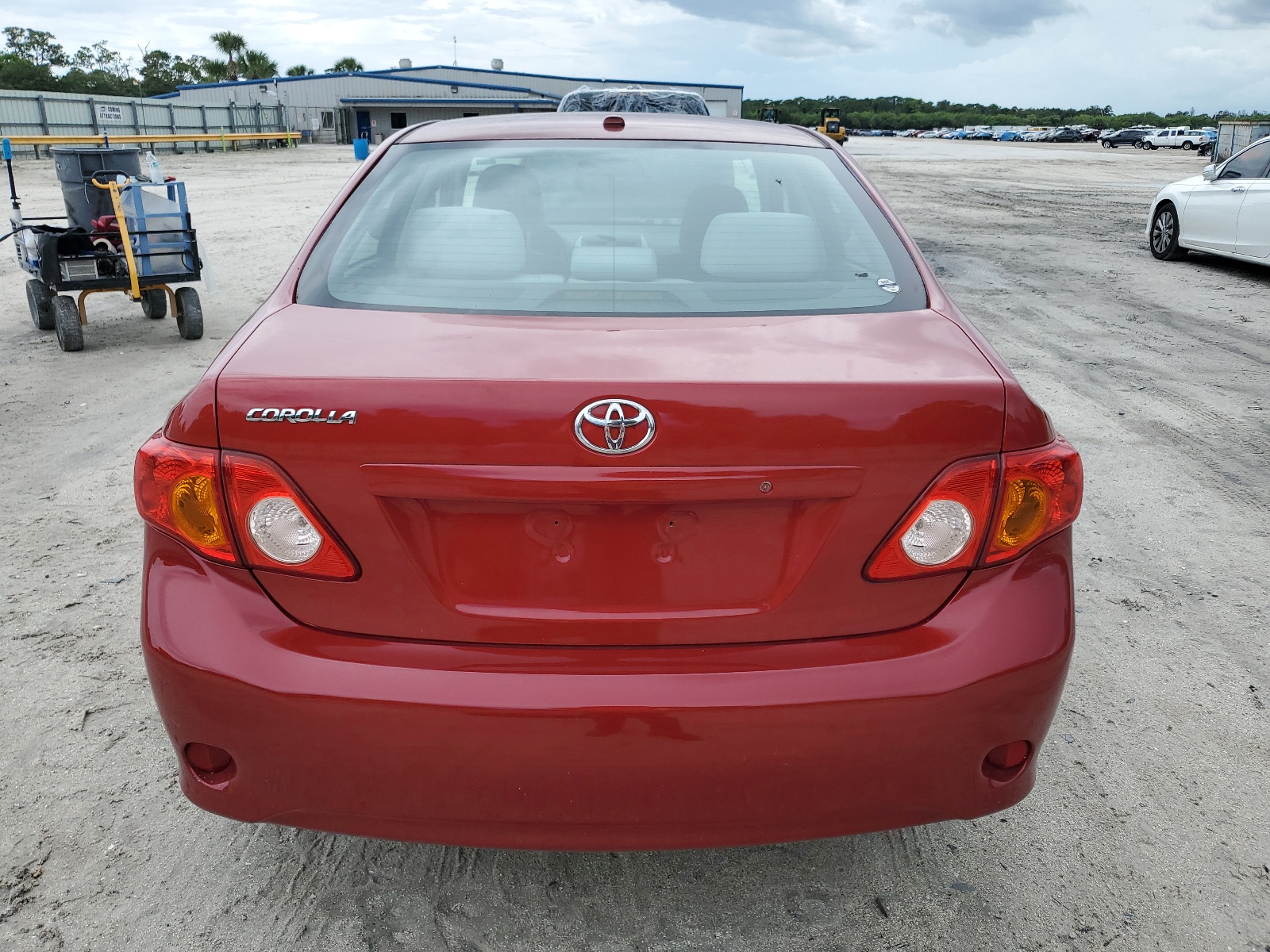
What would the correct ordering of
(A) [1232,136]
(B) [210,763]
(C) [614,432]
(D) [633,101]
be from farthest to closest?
1. (A) [1232,136]
2. (D) [633,101]
3. (B) [210,763]
4. (C) [614,432]

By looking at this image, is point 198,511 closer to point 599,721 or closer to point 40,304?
point 599,721

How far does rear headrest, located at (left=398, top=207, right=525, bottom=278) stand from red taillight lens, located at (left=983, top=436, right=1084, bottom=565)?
1.17m

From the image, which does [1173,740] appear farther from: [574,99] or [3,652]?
[574,99]

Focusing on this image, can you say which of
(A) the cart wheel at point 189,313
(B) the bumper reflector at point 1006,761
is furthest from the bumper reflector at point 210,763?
(A) the cart wheel at point 189,313

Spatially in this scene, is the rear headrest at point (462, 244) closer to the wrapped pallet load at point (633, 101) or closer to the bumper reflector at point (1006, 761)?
the bumper reflector at point (1006, 761)

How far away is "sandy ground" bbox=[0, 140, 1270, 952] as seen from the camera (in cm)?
222

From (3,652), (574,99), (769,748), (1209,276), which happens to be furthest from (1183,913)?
(574,99)

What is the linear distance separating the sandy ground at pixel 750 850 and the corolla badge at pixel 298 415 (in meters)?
1.15

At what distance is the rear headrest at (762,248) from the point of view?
238 centimetres

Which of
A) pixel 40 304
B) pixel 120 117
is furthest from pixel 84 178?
pixel 120 117

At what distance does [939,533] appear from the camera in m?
1.83

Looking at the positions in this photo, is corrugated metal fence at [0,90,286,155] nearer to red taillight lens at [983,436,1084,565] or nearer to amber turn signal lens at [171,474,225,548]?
amber turn signal lens at [171,474,225,548]

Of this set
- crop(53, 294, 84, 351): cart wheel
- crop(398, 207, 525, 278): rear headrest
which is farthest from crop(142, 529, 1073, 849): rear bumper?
crop(53, 294, 84, 351): cart wheel

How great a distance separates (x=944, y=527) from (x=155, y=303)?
8.43 m
